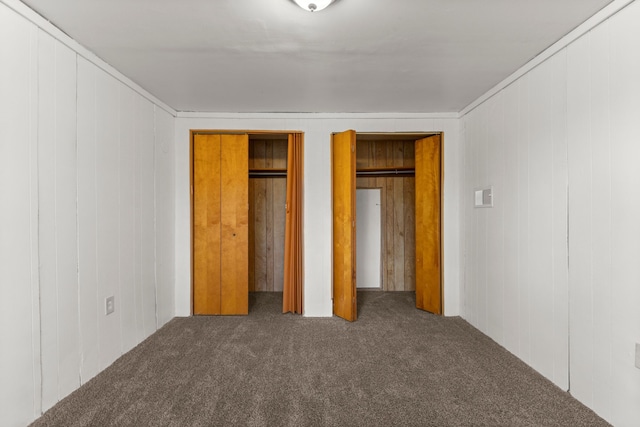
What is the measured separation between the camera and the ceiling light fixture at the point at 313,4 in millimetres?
1796

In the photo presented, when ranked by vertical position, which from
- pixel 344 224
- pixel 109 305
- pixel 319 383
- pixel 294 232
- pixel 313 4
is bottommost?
pixel 319 383

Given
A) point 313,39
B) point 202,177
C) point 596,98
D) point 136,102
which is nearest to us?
point 596,98

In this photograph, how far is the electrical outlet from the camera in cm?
263

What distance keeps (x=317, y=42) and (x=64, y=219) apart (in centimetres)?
205

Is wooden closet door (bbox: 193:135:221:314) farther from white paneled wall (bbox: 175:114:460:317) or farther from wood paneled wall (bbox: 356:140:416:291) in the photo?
wood paneled wall (bbox: 356:140:416:291)

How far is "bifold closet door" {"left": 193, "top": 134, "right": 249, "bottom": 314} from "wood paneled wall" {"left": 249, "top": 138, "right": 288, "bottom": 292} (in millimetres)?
1095

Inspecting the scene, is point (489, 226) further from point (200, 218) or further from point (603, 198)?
point (200, 218)

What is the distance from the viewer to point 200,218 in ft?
13.0

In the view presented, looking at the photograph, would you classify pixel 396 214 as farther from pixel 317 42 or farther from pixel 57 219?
pixel 57 219

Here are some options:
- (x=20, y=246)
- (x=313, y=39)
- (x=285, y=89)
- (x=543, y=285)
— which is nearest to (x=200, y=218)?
(x=285, y=89)

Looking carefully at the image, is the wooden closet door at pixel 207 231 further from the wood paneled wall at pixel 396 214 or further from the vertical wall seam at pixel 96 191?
the wood paneled wall at pixel 396 214

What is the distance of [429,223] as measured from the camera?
13.4 ft

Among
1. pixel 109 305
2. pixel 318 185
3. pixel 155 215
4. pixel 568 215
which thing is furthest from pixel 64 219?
pixel 568 215

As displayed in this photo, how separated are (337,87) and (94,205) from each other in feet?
7.38
